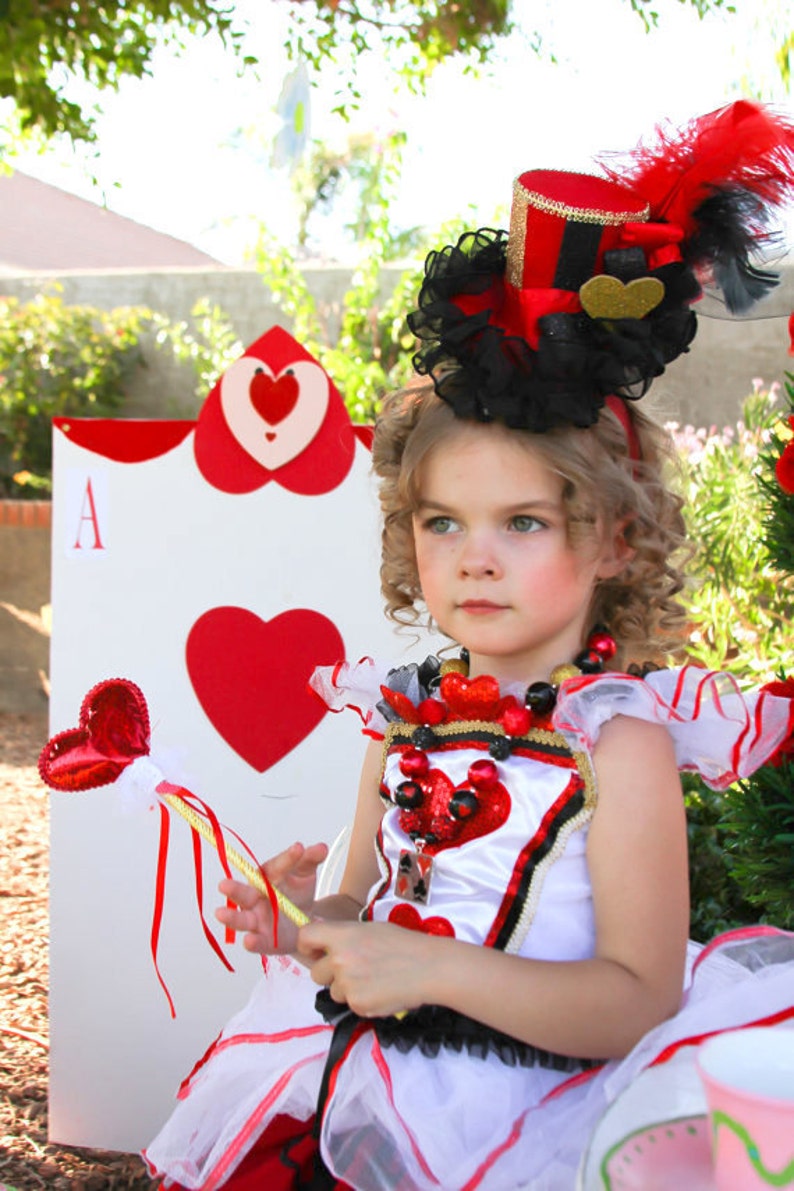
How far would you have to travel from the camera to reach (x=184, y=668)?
84.2 inches

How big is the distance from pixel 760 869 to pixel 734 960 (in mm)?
203

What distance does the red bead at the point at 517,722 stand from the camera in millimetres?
1342

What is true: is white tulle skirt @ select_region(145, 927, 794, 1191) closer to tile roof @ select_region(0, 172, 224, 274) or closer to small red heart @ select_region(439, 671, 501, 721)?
small red heart @ select_region(439, 671, 501, 721)

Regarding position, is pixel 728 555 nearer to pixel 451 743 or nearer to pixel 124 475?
pixel 124 475

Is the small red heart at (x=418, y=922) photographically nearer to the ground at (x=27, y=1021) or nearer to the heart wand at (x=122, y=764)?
the heart wand at (x=122, y=764)

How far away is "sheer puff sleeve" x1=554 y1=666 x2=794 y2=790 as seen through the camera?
1244 millimetres

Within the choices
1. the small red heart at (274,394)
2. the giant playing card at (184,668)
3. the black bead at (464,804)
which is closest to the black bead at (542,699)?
the black bead at (464,804)

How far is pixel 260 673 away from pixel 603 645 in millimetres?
855

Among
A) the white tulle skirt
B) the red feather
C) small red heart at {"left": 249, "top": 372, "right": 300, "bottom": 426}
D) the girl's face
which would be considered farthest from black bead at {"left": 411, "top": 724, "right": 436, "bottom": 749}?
small red heart at {"left": 249, "top": 372, "right": 300, "bottom": 426}

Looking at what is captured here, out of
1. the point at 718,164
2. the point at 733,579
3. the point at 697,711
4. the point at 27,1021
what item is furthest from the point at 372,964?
the point at 733,579

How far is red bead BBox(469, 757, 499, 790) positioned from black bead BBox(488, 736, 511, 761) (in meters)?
0.01

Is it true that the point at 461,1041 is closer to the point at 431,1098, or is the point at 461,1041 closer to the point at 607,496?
the point at 431,1098

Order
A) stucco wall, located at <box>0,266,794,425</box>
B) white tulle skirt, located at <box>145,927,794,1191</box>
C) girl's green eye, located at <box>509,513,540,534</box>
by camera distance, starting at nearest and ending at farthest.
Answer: white tulle skirt, located at <box>145,927,794,1191</box> < girl's green eye, located at <box>509,513,540,534</box> < stucco wall, located at <box>0,266,794,425</box>

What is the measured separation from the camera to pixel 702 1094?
2.73ft
